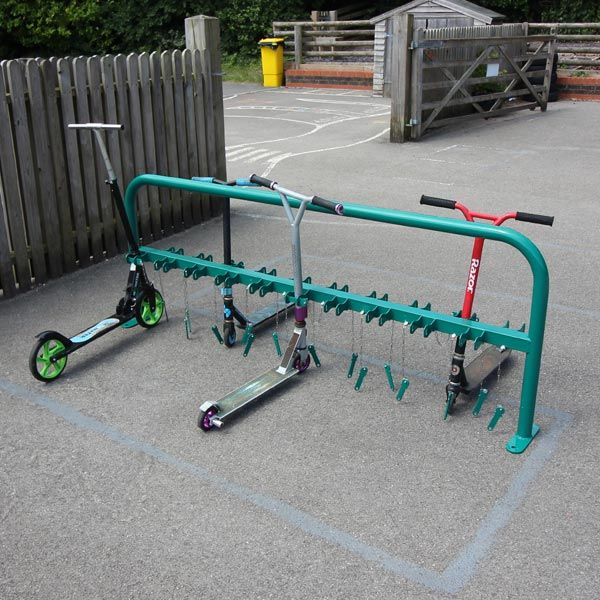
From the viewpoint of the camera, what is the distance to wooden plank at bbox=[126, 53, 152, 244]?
707cm

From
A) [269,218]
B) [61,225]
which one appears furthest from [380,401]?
[269,218]

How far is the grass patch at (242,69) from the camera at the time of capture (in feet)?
80.2

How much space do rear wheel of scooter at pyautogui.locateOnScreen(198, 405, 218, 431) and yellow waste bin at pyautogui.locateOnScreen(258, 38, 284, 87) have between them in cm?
1993

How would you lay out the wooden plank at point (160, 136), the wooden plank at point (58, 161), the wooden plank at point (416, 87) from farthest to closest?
the wooden plank at point (416, 87) < the wooden plank at point (160, 136) < the wooden plank at point (58, 161)

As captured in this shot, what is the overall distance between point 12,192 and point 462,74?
10607 mm

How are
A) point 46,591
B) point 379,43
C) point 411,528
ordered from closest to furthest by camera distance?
point 46,591 < point 411,528 < point 379,43

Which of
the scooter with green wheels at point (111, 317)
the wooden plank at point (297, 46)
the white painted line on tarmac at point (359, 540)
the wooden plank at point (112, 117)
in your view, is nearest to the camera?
the white painted line on tarmac at point (359, 540)

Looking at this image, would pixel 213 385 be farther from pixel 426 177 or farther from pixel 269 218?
pixel 426 177

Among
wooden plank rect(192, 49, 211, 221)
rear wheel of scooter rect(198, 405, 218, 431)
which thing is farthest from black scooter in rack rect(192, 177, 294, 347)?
wooden plank rect(192, 49, 211, 221)

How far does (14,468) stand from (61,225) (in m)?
3.13

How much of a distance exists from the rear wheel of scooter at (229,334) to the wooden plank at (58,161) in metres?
2.20

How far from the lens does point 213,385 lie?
189 inches

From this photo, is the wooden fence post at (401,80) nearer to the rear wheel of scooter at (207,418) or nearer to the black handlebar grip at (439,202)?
the black handlebar grip at (439,202)

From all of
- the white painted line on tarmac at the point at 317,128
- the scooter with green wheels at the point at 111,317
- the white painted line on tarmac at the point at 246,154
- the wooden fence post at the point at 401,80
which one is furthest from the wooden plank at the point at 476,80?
the scooter with green wheels at the point at 111,317
